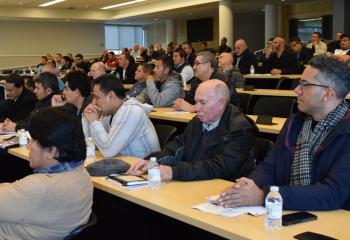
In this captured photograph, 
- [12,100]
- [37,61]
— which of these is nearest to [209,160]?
[12,100]

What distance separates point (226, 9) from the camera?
14938 mm

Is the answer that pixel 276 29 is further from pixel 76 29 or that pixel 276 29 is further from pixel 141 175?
pixel 141 175

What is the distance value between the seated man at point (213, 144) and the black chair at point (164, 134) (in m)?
0.60

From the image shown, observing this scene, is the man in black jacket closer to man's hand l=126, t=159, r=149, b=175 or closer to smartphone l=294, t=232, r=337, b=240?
man's hand l=126, t=159, r=149, b=175

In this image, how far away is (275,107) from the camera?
463 cm

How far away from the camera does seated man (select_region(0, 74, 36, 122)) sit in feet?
18.3

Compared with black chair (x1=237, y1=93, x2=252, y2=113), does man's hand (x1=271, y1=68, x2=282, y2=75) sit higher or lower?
higher

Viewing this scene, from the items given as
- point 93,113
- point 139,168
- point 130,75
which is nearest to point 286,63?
point 130,75

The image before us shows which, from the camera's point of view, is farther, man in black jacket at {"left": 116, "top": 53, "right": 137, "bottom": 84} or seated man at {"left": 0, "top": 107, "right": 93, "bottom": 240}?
man in black jacket at {"left": 116, "top": 53, "right": 137, "bottom": 84}

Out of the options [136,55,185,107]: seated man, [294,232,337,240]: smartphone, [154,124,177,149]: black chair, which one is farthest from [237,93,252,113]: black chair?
[294,232,337,240]: smartphone

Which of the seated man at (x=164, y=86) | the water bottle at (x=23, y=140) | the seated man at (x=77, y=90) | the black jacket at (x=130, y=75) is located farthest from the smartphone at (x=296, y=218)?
the black jacket at (x=130, y=75)

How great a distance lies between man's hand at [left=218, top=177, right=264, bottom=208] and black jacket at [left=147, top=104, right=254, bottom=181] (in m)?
0.49

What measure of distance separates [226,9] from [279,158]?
13.2 meters

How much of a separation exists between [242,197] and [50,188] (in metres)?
0.81
